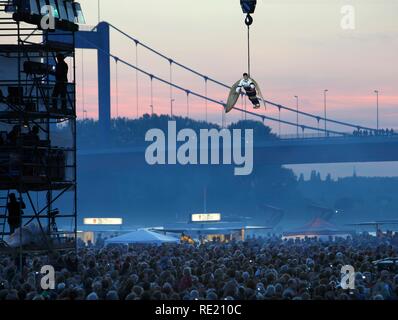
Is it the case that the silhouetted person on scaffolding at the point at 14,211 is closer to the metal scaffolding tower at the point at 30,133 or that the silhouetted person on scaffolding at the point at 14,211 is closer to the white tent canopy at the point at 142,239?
the metal scaffolding tower at the point at 30,133

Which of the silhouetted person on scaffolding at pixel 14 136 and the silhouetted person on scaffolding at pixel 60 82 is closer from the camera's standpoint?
the silhouetted person on scaffolding at pixel 14 136

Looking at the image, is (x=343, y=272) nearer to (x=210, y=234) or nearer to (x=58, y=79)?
(x=58, y=79)

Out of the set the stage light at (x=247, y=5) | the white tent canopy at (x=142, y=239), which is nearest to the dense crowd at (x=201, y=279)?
the stage light at (x=247, y=5)

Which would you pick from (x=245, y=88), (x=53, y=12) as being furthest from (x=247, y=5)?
(x=53, y=12)

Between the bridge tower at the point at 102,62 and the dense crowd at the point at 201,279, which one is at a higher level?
the bridge tower at the point at 102,62

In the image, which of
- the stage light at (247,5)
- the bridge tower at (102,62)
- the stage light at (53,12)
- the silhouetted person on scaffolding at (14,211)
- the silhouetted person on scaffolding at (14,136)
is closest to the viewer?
the stage light at (247,5)

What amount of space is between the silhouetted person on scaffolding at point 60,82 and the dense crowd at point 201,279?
337 centimetres

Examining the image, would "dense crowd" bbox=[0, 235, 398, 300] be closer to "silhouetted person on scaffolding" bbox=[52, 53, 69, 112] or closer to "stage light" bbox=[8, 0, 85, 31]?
"silhouetted person on scaffolding" bbox=[52, 53, 69, 112]

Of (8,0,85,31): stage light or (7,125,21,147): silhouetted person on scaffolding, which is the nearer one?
(8,0,85,31): stage light

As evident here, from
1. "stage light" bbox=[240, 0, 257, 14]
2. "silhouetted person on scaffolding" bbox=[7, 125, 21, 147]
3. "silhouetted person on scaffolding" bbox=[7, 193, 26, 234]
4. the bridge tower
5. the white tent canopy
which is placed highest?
the bridge tower

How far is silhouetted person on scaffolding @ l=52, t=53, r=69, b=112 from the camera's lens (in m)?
A: 25.1

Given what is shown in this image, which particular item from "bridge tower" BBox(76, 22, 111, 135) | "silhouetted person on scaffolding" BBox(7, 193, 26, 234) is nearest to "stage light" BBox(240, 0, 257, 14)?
"silhouetted person on scaffolding" BBox(7, 193, 26, 234)

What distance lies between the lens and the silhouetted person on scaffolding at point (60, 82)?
82.3 feet

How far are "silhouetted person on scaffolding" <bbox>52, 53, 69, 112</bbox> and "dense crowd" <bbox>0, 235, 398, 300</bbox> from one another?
337 centimetres
